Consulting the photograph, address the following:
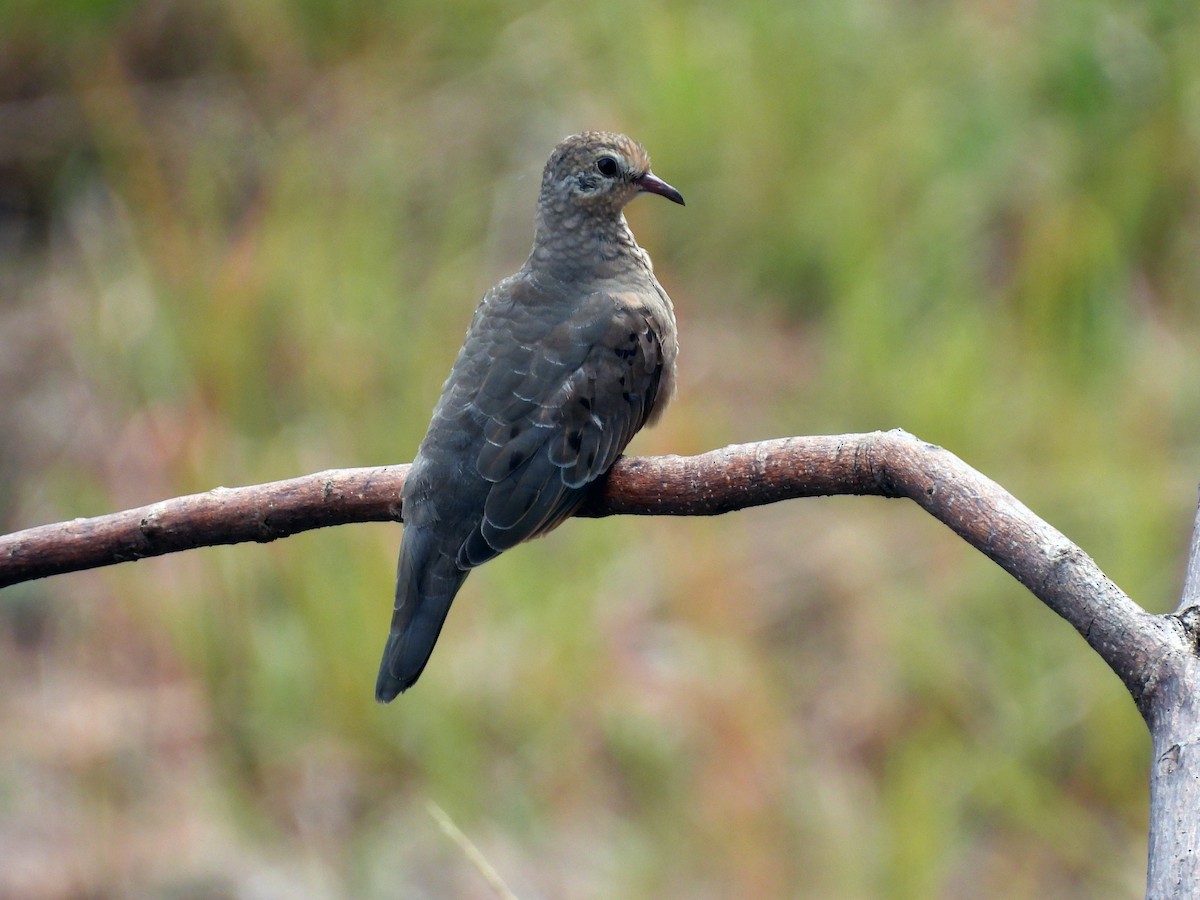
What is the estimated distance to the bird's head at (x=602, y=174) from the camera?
3.42m

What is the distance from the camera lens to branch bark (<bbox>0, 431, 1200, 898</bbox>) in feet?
5.33

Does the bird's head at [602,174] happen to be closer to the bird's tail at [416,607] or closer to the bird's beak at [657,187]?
the bird's beak at [657,187]

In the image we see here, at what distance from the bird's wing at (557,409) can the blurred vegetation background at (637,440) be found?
1408 millimetres

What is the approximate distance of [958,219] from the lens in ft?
18.4

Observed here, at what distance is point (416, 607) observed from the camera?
2951 mm

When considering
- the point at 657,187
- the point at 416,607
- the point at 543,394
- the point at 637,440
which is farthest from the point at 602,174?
the point at 637,440

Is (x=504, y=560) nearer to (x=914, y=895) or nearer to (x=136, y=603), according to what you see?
(x=136, y=603)

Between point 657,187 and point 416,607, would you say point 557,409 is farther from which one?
point 657,187

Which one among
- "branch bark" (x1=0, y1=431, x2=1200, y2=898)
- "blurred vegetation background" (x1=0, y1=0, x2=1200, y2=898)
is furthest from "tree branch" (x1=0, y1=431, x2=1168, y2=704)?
"blurred vegetation background" (x1=0, y1=0, x2=1200, y2=898)

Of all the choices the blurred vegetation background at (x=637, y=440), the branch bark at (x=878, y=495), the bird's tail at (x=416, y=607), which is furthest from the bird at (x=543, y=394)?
the blurred vegetation background at (x=637, y=440)

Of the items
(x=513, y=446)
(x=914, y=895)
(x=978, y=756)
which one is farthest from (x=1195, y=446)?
(x=513, y=446)

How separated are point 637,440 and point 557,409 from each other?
207 cm

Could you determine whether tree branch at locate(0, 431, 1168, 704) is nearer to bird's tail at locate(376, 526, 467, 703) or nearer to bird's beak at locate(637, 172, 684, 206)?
bird's tail at locate(376, 526, 467, 703)

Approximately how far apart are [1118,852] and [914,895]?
79 centimetres
